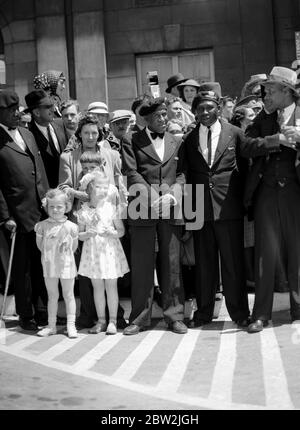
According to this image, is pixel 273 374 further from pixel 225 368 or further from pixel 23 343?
pixel 23 343

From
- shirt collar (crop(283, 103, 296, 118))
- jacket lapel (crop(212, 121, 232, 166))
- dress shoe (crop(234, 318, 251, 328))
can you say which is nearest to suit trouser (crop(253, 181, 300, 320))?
dress shoe (crop(234, 318, 251, 328))

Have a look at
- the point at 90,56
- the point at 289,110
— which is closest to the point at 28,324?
the point at 289,110

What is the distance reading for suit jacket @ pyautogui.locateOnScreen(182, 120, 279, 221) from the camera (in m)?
7.81

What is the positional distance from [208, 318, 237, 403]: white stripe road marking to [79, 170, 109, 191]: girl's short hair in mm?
1786

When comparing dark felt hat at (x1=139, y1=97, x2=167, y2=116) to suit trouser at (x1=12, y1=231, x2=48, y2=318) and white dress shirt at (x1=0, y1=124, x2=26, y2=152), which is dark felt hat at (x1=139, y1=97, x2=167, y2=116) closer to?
white dress shirt at (x1=0, y1=124, x2=26, y2=152)

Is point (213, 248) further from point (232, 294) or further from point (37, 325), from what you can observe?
point (37, 325)

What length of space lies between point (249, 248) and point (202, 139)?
3.90 ft

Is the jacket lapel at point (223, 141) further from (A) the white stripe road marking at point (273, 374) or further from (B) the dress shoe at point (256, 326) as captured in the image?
(A) the white stripe road marking at point (273, 374)

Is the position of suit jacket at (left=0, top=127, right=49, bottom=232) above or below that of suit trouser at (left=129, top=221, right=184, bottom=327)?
above

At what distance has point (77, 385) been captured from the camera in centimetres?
602

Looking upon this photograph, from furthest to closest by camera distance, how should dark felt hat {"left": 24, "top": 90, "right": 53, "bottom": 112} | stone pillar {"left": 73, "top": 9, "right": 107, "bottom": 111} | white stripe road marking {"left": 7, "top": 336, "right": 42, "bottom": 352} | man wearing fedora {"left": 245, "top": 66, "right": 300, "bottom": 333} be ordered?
1. stone pillar {"left": 73, "top": 9, "right": 107, "bottom": 111}
2. dark felt hat {"left": 24, "top": 90, "right": 53, "bottom": 112}
3. man wearing fedora {"left": 245, "top": 66, "right": 300, "bottom": 333}
4. white stripe road marking {"left": 7, "top": 336, "right": 42, "bottom": 352}

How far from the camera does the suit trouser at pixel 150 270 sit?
311 inches

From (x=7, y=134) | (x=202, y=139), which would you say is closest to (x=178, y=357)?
(x=202, y=139)

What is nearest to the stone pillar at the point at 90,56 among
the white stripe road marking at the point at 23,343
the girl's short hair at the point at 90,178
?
the girl's short hair at the point at 90,178
